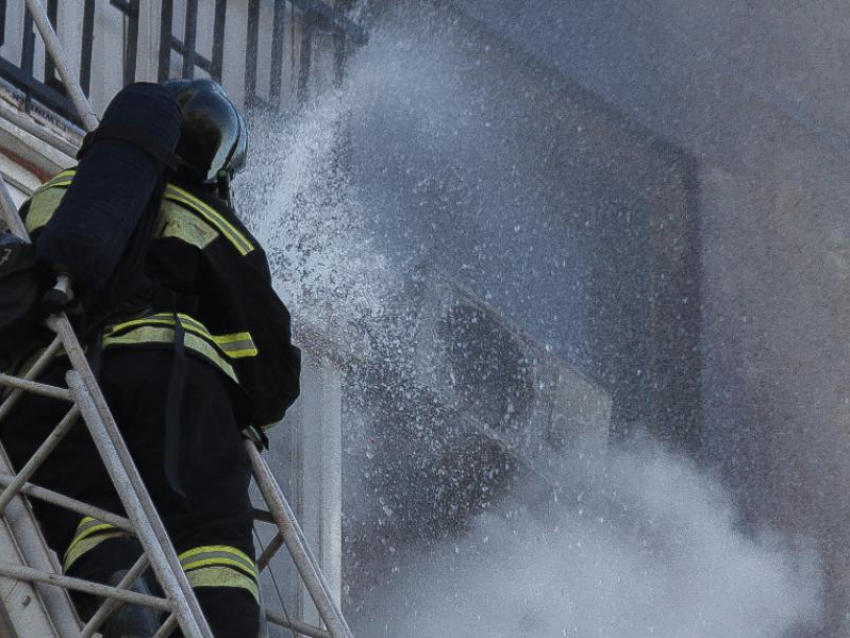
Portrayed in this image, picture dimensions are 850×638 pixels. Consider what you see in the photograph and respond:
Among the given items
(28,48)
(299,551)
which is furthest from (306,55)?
(299,551)

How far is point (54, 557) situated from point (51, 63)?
3.58 m

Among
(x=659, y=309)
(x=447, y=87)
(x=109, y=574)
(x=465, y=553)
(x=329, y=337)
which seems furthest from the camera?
(x=659, y=309)

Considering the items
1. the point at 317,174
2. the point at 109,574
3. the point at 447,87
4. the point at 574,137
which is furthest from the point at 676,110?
the point at 109,574

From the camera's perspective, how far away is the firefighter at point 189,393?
4.11 meters

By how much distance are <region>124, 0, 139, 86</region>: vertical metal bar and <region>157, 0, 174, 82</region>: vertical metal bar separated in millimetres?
111

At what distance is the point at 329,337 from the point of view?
8688 millimetres

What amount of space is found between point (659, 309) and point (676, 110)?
157 cm

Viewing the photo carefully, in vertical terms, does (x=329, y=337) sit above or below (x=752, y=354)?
above

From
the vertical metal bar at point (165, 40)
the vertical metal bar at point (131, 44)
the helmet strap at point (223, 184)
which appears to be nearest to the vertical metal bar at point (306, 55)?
the vertical metal bar at point (165, 40)

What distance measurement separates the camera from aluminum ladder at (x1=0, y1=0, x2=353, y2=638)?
12.4 feet

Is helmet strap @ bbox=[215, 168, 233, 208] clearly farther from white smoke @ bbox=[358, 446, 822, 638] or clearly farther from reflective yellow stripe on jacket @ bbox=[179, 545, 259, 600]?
white smoke @ bbox=[358, 446, 822, 638]

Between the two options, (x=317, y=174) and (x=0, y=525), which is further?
(x=317, y=174)

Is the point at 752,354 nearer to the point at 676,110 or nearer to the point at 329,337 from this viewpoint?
the point at 676,110

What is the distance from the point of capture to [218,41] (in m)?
8.39
